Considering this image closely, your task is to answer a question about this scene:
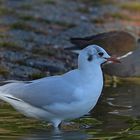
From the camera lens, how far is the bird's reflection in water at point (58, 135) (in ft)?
26.9

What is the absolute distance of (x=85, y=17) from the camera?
19156 millimetres

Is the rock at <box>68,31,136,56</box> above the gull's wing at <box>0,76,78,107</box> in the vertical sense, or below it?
above

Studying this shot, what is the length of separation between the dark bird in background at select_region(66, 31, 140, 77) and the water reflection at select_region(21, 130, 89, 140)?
4.06m

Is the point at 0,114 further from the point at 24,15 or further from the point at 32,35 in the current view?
the point at 24,15

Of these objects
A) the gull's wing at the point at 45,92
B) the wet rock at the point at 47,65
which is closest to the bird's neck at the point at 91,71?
the gull's wing at the point at 45,92

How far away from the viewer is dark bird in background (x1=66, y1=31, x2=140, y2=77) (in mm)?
12609

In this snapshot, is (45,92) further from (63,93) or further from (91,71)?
(91,71)

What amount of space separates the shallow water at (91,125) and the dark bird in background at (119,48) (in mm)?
1985

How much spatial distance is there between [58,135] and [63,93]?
0.50m

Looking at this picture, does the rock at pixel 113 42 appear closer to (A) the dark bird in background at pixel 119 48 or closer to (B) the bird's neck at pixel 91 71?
(A) the dark bird in background at pixel 119 48

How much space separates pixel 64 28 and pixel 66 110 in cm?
913

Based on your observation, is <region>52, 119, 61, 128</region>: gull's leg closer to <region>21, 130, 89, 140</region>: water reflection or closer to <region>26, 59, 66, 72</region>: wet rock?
<region>21, 130, 89, 140</region>: water reflection

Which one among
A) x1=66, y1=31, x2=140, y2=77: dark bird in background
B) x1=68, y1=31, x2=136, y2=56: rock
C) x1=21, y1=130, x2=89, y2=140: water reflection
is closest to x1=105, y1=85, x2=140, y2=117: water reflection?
x1=66, y1=31, x2=140, y2=77: dark bird in background

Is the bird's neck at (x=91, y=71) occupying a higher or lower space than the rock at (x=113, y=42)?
lower
